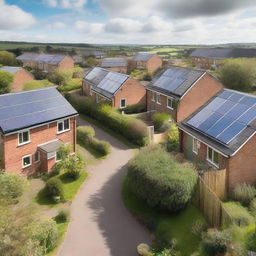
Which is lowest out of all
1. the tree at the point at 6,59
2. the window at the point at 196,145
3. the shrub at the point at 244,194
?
the shrub at the point at 244,194

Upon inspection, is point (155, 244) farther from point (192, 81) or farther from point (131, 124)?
point (192, 81)

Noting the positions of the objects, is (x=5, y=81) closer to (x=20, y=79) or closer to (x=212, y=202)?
Answer: (x=20, y=79)

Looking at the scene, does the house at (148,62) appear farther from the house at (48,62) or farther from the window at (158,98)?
the window at (158,98)

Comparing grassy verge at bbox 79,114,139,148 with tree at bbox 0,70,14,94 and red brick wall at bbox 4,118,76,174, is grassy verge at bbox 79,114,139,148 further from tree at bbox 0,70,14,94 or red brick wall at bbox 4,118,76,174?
tree at bbox 0,70,14,94

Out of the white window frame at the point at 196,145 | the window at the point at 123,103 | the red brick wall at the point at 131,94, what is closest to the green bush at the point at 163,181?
the white window frame at the point at 196,145

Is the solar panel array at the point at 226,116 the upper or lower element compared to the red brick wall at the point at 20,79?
lower

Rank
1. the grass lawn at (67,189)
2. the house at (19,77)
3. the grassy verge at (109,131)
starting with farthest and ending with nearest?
the house at (19,77) → the grassy verge at (109,131) → the grass lawn at (67,189)
